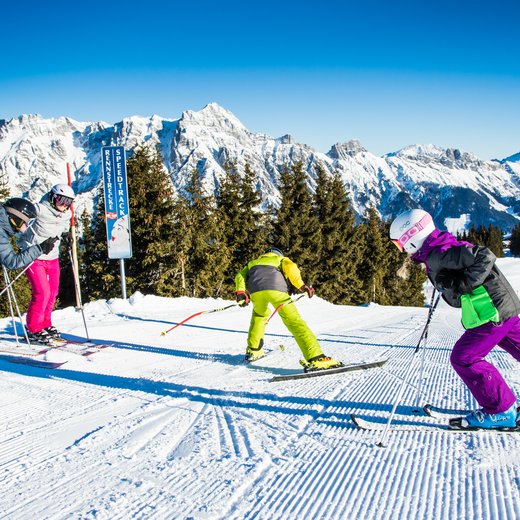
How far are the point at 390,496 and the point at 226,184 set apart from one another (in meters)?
25.8

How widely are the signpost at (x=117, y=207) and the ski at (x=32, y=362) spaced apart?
22.9ft

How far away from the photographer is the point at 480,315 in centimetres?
330

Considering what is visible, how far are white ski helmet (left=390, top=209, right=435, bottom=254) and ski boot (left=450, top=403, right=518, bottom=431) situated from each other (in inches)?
57.2

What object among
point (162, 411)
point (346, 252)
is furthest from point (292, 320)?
point (346, 252)

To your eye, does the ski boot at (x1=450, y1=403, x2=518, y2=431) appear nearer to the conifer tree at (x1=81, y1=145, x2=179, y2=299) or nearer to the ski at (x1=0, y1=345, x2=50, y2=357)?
the ski at (x1=0, y1=345, x2=50, y2=357)

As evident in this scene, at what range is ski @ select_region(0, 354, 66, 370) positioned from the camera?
18.8 ft

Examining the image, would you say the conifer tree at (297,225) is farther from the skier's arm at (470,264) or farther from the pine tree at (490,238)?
the pine tree at (490,238)

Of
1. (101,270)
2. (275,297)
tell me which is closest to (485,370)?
(275,297)

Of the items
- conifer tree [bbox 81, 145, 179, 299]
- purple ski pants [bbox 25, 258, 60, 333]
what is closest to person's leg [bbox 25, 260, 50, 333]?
purple ski pants [bbox 25, 258, 60, 333]

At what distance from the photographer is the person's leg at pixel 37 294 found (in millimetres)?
6543

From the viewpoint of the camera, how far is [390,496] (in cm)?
246

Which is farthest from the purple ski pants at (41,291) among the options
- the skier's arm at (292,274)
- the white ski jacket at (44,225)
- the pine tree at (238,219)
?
the pine tree at (238,219)

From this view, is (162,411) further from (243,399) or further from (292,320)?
(292,320)

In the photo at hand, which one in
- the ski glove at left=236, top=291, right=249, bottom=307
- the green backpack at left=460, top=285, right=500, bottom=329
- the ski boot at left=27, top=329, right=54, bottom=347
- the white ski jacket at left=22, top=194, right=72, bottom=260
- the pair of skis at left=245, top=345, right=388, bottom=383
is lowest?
the pair of skis at left=245, top=345, right=388, bottom=383
